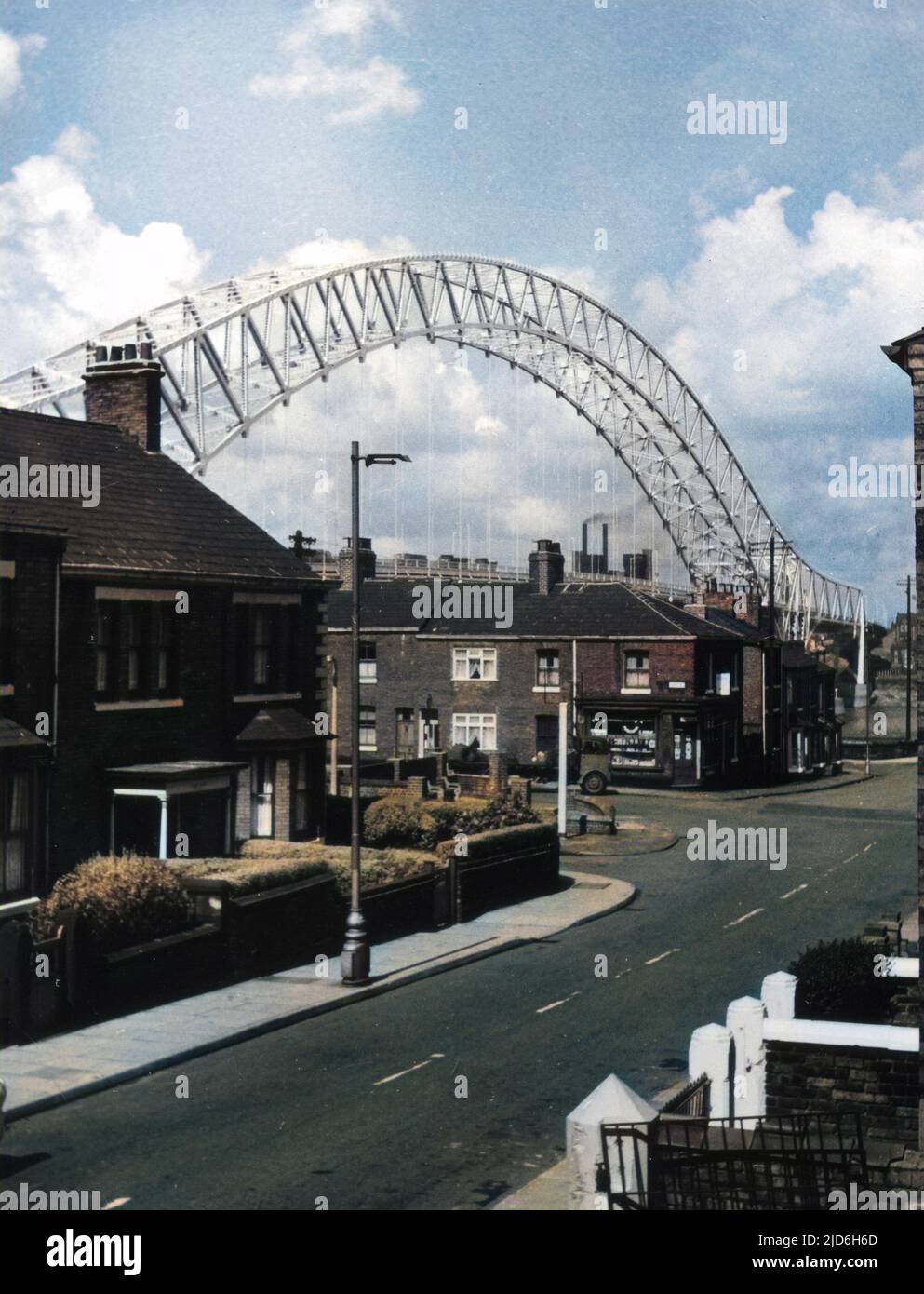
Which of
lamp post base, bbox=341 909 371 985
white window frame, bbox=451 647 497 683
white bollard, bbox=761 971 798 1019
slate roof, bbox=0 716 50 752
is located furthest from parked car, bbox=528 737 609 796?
white bollard, bbox=761 971 798 1019

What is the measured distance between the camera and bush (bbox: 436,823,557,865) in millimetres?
32438

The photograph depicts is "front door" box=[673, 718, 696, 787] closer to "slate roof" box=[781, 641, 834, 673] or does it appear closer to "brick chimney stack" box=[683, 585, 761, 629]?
"brick chimney stack" box=[683, 585, 761, 629]

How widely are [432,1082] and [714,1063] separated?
415 cm

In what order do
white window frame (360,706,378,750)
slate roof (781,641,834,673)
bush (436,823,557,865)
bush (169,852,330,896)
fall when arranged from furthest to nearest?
slate roof (781,641,834,673)
white window frame (360,706,378,750)
bush (436,823,557,865)
bush (169,852,330,896)

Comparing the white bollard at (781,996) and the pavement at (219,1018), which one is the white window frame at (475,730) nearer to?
the pavement at (219,1018)

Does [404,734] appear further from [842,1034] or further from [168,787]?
[842,1034]

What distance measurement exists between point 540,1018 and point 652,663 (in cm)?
4168

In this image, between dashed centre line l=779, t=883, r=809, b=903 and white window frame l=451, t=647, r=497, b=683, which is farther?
white window frame l=451, t=647, r=497, b=683

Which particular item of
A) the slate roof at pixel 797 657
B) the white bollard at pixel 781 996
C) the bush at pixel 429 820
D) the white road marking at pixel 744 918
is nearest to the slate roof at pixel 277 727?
the bush at pixel 429 820

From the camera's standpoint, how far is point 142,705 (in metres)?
30.6

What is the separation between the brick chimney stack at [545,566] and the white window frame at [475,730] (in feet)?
21.2

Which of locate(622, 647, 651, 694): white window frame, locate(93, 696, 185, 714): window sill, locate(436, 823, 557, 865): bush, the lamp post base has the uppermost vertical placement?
locate(622, 647, 651, 694): white window frame

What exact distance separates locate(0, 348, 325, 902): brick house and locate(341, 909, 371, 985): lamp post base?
6.28m

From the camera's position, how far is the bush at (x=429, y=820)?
35.3 m
